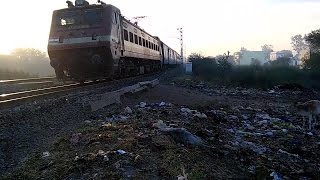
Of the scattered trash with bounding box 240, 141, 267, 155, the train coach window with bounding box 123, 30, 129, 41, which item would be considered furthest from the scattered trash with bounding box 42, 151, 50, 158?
the train coach window with bounding box 123, 30, 129, 41

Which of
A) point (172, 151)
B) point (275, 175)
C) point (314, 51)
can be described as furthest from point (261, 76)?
point (172, 151)

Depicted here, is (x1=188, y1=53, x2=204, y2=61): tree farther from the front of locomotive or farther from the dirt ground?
the dirt ground

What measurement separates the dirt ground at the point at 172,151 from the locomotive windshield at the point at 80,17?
6602 millimetres

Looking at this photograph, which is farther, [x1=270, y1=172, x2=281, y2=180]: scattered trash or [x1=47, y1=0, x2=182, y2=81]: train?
[x1=47, y1=0, x2=182, y2=81]: train

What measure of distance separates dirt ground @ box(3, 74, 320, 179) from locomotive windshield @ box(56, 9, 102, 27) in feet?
21.7

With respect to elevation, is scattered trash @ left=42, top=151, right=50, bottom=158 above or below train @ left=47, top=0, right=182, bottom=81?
below

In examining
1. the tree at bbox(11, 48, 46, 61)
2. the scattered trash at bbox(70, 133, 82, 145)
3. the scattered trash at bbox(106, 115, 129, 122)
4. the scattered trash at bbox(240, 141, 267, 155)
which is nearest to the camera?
the scattered trash at bbox(70, 133, 82, 145)

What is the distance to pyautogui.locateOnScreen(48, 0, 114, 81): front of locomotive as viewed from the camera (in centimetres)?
1555

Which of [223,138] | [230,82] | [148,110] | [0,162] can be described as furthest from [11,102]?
[230,82]

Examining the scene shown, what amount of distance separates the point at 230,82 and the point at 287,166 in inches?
877

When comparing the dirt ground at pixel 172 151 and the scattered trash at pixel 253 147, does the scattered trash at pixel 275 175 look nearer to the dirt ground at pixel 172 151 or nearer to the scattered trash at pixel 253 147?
the dirt ground at pixel 172 151

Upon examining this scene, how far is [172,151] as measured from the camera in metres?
5.95

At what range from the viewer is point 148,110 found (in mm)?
10539

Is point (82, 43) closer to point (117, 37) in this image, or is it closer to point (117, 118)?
point (117, 37)
